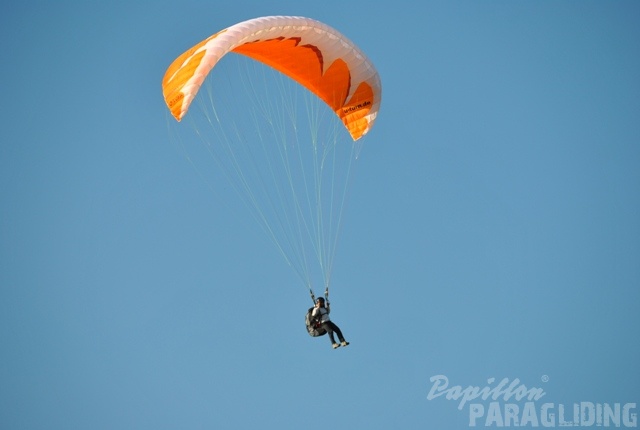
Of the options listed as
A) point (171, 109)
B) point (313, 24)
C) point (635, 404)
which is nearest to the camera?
point (171, 109)

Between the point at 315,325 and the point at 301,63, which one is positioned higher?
the point at 301,63

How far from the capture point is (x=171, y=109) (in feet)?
64.8

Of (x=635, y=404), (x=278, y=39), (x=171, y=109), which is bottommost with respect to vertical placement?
(x=171, y=109)

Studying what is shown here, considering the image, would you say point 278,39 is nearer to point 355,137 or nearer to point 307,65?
point 307,65

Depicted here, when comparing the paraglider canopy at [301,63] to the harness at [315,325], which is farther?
the harness at [315,325]

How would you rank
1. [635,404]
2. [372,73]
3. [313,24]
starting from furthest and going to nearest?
[635,404]
[372,73]
[313,24]

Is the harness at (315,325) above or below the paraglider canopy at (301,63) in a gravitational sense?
below

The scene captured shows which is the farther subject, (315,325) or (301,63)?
(301,63)

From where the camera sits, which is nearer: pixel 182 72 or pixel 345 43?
pixel 182 72

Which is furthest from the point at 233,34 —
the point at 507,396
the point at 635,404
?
the point at 635,404

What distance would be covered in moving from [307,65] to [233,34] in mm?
2641

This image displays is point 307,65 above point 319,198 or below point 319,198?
above

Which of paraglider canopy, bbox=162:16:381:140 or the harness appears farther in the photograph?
the harness

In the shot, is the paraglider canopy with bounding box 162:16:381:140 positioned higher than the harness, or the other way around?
the paraglider canopy with bounding box 162:16:381:140
